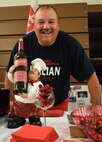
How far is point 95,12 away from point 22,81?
2.56 meters

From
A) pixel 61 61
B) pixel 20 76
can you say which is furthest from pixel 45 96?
pixel 61 61

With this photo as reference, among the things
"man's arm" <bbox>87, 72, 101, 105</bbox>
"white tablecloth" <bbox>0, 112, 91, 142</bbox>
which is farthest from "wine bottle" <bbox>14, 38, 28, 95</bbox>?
"man's arm" <bbox>87, 72, 101, 105</bbox>

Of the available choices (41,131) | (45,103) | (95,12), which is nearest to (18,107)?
(45,103)

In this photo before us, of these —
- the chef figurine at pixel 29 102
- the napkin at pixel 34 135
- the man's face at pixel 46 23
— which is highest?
the man's face at pixel 46 23

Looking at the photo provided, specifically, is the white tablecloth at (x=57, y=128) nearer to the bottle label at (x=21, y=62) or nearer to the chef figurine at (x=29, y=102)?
the chef figurine at (x=29, y=102)

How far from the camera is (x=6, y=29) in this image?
324 centimetres

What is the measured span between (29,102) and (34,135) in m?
0.34

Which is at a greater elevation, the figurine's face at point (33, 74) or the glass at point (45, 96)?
the figurine's face at point (33, 74)

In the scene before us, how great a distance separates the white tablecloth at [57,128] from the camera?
854mm

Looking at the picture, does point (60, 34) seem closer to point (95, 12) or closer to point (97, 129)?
point (97, 129)

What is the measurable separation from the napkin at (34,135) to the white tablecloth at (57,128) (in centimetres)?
5

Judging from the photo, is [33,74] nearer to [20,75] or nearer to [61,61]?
[20,75]

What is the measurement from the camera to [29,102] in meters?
1.09

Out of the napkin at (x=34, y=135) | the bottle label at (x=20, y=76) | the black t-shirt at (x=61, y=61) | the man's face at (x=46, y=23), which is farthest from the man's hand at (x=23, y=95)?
the man's face at (x=46, y=23)
